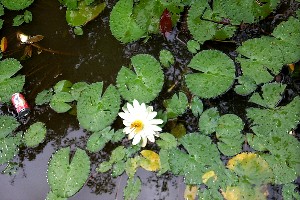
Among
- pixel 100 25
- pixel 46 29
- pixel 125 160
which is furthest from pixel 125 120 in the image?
pixel 46 29

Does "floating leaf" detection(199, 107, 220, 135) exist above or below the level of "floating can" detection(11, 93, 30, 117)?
below

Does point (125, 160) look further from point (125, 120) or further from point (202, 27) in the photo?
point (202, 27)

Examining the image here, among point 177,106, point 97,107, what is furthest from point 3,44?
point 177,106

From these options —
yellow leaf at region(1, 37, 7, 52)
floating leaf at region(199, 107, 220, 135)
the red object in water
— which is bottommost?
floating leaf at region(199, 107, 220, 135)

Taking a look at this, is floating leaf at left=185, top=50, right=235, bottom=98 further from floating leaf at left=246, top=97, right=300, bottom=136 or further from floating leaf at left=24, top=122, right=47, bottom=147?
floating leaf at left=24, top=122, right=47, bottom=147

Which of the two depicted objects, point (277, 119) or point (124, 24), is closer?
point (277, 119)

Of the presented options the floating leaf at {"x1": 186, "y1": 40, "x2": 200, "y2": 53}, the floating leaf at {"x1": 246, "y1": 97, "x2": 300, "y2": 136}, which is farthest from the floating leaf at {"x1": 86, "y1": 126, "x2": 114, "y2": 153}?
the floating leaf at {"x1": 246, "y1": 97, "x2": 300, "y2": 136}

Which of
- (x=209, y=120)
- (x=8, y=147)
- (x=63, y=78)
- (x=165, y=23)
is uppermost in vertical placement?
(x=165, y=23)

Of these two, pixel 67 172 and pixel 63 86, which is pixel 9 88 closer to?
pixel 63 86
